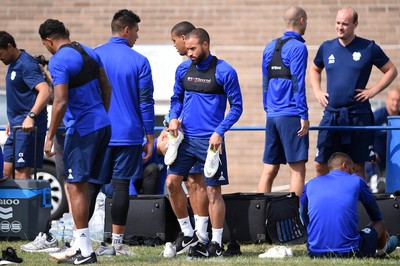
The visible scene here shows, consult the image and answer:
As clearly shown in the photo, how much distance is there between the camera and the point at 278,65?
12.4 metres

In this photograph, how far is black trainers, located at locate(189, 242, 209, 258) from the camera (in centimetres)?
1043

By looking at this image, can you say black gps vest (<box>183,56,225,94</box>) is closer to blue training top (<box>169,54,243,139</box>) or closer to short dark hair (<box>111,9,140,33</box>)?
blue training top (<box>169,54,243,139</box>)

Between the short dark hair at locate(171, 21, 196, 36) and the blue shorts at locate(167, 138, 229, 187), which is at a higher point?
the short dark hair at locate(171, 21, 196, 36)

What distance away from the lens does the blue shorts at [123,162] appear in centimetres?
1083

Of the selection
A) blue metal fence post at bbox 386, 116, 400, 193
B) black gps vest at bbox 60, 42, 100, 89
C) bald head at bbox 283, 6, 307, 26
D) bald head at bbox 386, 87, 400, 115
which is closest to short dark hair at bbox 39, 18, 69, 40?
black gps vest at bbox 60, 42, 100, 89

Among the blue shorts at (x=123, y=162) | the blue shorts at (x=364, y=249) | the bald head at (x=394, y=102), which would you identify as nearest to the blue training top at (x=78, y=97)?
the blue shorts at (x=123, y=162)

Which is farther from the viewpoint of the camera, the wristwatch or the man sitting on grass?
the wristwatch

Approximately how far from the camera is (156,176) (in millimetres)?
13219

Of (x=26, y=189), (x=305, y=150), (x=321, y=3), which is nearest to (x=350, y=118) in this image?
(x=305, y=150)

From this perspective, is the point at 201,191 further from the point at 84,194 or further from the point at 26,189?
the point at 26,189

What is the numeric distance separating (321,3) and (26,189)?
28.8 ft

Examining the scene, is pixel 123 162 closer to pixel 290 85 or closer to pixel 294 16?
pixel 290 85

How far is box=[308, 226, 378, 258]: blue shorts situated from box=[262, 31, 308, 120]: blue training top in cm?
223

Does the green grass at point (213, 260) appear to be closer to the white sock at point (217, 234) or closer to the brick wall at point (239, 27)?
the white sock at point (217, 234)
